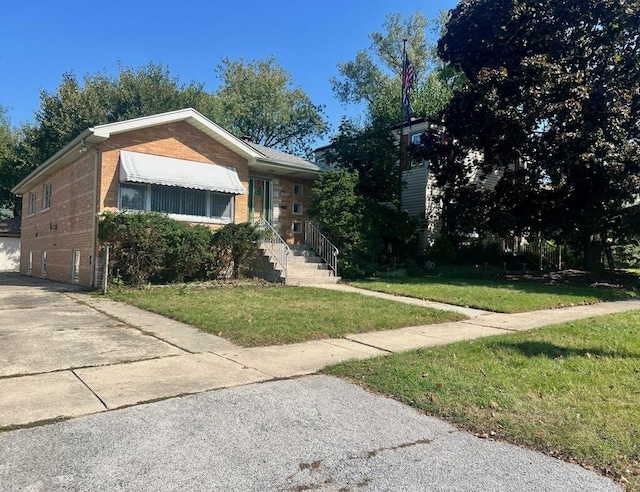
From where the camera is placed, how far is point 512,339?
23.8ft

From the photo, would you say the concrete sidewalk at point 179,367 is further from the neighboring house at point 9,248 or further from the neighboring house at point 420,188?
the neighboring house at point 9,248

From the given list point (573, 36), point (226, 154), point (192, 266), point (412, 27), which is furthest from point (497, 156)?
point (412, 27)

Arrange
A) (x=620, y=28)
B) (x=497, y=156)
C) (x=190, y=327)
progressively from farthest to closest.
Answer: (x=497, y=156) → (x=620, y=28) → (x=190, y=327)

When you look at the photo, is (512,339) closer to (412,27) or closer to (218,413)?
(218,413)

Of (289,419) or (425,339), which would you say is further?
(425,339)

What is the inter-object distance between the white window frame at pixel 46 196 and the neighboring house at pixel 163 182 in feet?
1.97

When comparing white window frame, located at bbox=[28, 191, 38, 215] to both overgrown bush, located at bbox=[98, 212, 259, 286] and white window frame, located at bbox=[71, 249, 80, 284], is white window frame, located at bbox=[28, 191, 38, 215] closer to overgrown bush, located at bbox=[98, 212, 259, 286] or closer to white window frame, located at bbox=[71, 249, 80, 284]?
white window frame, located at bbox=[71, 249, 80, 284]

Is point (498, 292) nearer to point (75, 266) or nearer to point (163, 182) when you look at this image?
point (163, 182)

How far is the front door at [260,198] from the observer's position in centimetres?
1864

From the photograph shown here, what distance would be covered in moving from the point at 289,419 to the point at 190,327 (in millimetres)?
4568

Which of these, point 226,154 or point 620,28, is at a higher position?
point 620,28

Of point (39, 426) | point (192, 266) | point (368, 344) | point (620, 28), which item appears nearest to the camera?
point (39, 426)

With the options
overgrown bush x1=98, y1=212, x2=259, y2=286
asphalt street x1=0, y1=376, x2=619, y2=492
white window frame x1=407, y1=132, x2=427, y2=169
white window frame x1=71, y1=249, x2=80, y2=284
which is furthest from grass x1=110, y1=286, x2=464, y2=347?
white window frame x1=407, y1=132, x2=427, y2=169

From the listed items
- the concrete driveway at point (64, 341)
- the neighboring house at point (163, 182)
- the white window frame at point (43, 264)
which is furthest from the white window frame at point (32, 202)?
the concrete driveway at point (64, 341)
